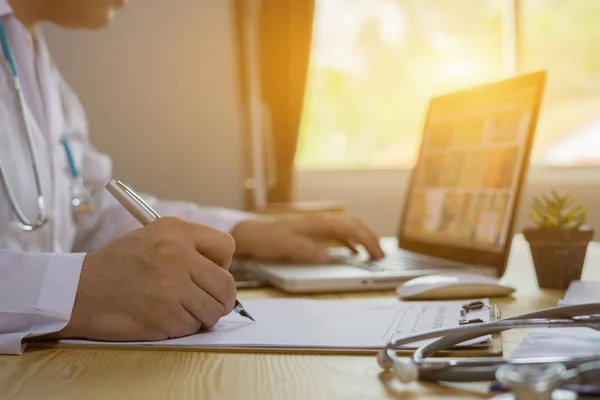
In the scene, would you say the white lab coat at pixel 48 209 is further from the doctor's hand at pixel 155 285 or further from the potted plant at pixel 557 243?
the potted plant at pixel 557 243

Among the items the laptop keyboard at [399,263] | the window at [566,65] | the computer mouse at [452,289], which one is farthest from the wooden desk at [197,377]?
the window at [566,65]

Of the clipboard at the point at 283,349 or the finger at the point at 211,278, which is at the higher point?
the finger at the point at 211,278

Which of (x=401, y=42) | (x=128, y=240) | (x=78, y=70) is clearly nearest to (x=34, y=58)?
(x=128, y=240)

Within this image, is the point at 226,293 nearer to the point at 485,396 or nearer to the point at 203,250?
the point at 203,250

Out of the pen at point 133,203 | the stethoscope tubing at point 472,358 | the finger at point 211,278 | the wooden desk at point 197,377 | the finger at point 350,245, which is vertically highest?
the pen at point 133,203

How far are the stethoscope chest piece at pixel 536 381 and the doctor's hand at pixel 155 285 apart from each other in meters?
0.36

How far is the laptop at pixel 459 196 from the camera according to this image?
105 centimetres

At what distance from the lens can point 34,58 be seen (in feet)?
4.53

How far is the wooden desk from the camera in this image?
0.52 m

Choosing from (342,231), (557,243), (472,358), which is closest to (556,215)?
(557,243)

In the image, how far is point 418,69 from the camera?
2969 millimetres

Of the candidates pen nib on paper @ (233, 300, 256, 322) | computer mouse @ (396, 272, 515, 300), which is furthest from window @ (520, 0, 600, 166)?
pen nib on paper @ (233, 300, 256, 322)

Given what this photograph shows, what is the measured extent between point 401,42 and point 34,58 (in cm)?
185

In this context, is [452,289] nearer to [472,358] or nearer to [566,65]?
[472,358]
